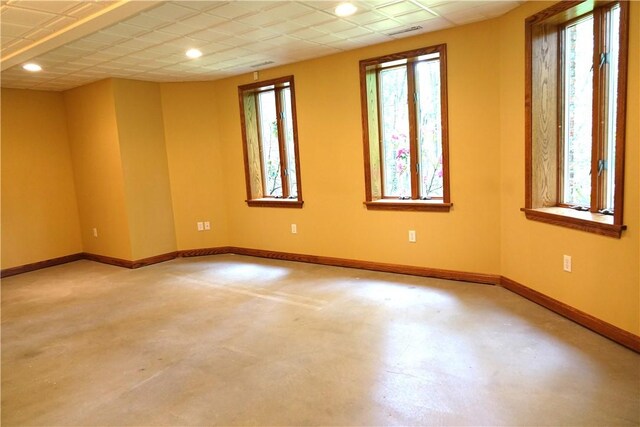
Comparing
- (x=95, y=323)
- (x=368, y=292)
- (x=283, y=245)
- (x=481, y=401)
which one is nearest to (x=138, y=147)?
(x=283, y=245)

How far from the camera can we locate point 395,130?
4547 mm

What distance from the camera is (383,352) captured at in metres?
2.75

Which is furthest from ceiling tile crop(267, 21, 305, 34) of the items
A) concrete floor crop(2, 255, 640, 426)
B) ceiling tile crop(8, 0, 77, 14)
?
concrete floor crop(2, 255, 640, 426)

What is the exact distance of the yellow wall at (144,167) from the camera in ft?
17.4

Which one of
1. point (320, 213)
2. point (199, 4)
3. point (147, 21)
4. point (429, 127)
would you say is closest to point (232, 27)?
point (199, 4)

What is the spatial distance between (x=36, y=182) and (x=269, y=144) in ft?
10.7

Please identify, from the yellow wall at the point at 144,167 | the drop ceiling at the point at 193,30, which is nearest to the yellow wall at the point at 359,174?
the drop ceiling at the point at 193,30

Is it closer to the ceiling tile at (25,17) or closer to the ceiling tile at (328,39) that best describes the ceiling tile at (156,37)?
the ceiling tile at (25,17)

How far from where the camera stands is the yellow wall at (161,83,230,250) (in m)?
5.69

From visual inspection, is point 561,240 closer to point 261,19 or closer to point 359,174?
point 359,174

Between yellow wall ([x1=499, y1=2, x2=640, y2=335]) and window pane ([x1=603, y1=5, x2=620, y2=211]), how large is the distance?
0.89ft

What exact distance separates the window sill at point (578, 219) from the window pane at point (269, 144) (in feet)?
10.3

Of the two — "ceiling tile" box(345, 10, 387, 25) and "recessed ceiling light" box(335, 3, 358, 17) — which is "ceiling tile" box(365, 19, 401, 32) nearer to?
"ceiling tile" box(345, 10, 387, 25)

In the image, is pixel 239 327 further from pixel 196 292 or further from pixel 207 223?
pixel 207 223
